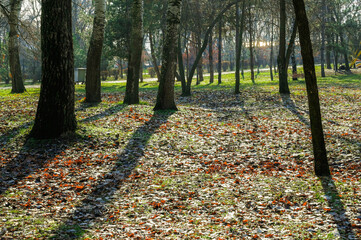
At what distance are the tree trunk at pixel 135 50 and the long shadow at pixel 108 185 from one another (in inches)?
157

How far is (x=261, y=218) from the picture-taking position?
541 cm

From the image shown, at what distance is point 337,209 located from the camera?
18.1ft

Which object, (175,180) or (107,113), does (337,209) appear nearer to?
(175,180)

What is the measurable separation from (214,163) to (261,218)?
114 inches

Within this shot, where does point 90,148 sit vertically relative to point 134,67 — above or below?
below

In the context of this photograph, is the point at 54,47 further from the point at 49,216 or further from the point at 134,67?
the point at 134,67

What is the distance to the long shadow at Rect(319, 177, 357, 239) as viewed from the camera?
479cm

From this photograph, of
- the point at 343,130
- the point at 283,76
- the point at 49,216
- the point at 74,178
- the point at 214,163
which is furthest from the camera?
the point at 283,76

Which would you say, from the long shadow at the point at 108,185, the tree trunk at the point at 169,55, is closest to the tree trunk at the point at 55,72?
the long shadow at the point at 108,185

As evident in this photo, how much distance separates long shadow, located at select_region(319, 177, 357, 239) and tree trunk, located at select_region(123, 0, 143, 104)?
9.45 meters

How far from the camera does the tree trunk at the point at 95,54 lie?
1360cm

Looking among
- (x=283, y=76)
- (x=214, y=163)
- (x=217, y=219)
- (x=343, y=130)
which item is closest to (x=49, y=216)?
(x=217, y=219)

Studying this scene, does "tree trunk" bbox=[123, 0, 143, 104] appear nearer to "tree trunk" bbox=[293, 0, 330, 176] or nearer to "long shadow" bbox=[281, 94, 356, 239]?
"tree trunk" bbox=[293, 0, 330, 176]

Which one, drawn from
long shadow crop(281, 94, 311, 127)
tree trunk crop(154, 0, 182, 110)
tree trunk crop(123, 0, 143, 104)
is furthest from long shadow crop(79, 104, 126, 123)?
long shadow crop(281, 94, 311, 127)
